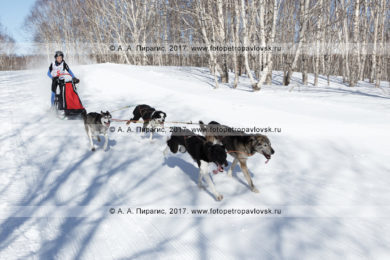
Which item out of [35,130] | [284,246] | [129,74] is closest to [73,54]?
[129,74]

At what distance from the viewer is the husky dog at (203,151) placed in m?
3.80

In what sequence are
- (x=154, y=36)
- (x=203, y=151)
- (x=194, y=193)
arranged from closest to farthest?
(x=203, y=151), (x=194, y=193), (x=154, y=36)

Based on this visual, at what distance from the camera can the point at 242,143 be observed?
14.6 ft

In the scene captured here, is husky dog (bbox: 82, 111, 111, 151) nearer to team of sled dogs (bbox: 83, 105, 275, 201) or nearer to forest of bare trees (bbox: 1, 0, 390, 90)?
team of sled dogs (bbox: 83, 105, 275, 201)

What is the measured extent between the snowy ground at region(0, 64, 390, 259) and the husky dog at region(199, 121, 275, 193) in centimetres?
47

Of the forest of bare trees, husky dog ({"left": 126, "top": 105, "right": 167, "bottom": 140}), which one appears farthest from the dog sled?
the forest of bare trees

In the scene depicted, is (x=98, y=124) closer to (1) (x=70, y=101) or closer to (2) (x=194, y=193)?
(1) (x=70, y=101)

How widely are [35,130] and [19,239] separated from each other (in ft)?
16.9

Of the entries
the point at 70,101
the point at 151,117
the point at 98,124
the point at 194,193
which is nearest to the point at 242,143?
the point at 194,193

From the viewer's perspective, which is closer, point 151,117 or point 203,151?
point 203,151

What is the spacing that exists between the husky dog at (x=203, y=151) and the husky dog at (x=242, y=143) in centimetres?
49

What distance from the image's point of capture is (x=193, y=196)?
4254 mm

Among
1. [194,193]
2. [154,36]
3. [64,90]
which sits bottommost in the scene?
[194,193]

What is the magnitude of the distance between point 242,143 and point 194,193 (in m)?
1.20
